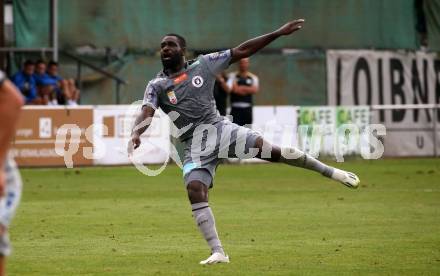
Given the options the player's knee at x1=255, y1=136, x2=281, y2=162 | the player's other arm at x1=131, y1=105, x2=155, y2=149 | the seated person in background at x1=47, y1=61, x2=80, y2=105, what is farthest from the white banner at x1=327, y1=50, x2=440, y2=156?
the player's other arm at x1=131, y1=105, x2=155, y2=149

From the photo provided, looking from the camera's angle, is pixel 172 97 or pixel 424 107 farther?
pixel 424 107

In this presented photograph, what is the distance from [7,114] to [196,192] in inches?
179

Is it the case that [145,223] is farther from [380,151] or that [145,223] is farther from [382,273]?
[380,151]

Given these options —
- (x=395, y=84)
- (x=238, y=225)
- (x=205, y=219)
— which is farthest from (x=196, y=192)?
(x=395, y=84)

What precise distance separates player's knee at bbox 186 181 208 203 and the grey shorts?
0.16 m

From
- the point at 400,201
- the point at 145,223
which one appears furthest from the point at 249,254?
the point at 400,201

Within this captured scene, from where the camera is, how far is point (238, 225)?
14523 millimetres

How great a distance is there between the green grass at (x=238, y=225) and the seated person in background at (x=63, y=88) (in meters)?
3.28

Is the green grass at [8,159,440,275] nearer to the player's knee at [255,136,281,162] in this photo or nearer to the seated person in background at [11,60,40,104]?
the player's knee at [255,136,281,162]

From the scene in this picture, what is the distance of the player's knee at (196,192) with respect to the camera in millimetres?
10719

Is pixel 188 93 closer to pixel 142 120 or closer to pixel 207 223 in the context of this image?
pixel 142 120

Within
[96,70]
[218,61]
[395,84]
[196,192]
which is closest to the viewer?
[196,192]

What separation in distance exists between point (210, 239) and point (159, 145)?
1592 centimetres

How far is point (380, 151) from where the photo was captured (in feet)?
98.9
